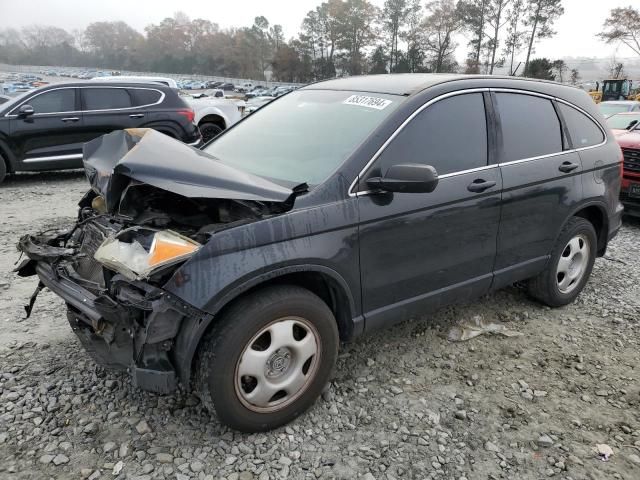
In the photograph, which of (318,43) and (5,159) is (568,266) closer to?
(5,159)

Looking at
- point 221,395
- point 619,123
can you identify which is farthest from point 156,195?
point 619,123

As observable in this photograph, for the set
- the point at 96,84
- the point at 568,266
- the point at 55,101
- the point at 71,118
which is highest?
the point at 96,84

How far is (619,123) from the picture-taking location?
876cm

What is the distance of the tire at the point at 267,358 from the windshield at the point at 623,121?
7.93 m

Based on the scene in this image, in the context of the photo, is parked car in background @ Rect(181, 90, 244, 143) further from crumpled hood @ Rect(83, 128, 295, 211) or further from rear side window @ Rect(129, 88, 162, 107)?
crumpled hood @ Rect(83, 128, 295, 211)

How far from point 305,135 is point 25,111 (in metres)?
6.88

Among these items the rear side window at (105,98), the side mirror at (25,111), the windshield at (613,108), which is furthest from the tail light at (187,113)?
the windshield at (613,108)

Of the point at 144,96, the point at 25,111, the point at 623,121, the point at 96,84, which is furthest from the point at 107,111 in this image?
Result: the point at 623,121

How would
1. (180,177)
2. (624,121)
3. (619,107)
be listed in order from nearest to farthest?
(180,177), (624,121), (619,107)

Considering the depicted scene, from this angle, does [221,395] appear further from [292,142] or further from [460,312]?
[460,312]

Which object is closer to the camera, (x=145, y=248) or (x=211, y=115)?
(x=145, y=248)

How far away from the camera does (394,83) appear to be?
323cm

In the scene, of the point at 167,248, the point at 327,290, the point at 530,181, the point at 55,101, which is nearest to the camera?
the point at 167,248

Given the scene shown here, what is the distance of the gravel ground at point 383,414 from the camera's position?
2420mm
